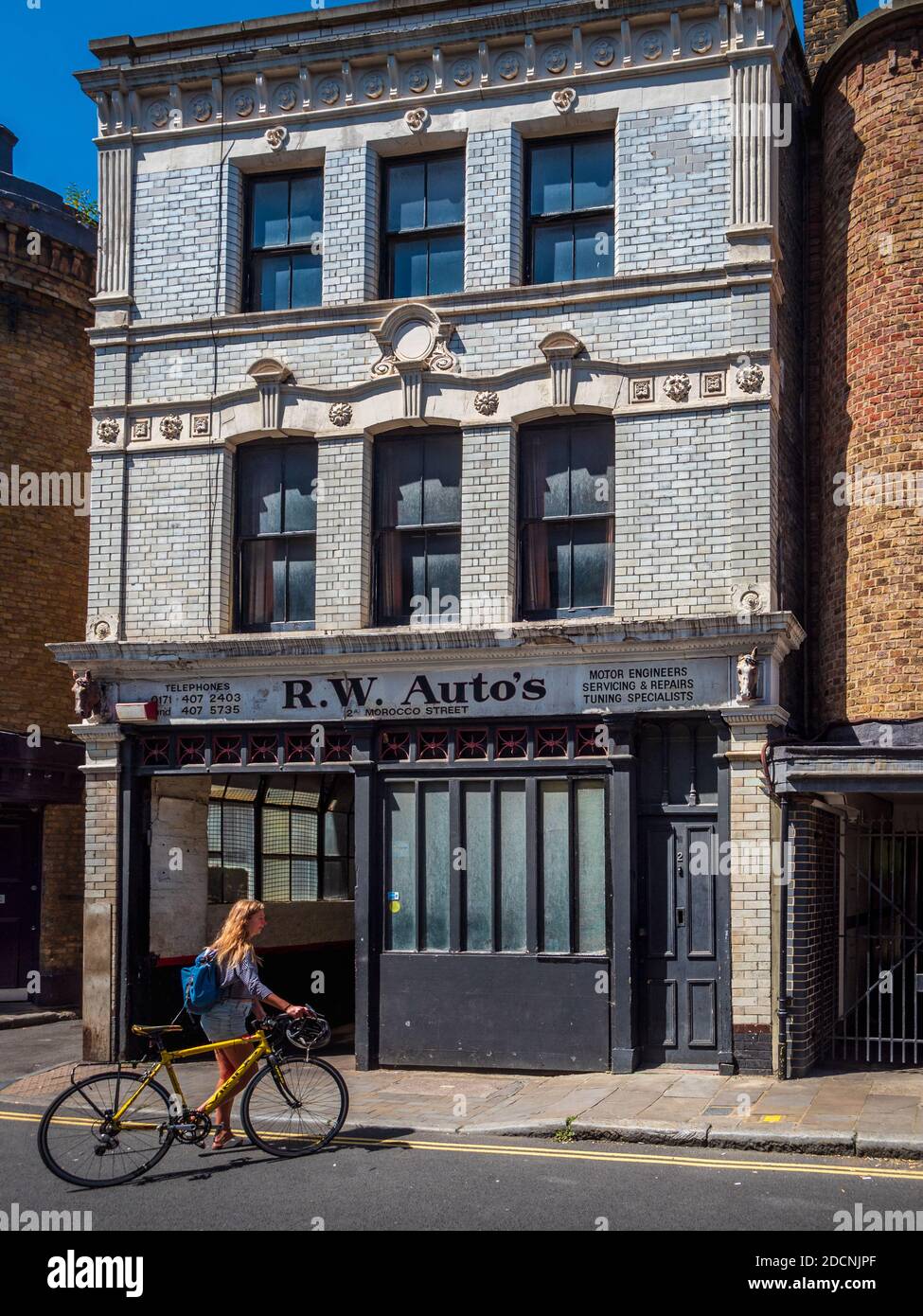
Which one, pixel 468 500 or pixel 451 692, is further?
pixel 468 500

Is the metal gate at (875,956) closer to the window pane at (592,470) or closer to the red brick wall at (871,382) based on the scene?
the red brick wall at (871,382)

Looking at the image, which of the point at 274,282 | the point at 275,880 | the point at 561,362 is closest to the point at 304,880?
the point at 275,880

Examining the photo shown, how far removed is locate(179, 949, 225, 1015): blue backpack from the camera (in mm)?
10219

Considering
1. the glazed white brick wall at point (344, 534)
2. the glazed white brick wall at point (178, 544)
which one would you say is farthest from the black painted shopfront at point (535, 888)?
the glazed white brick wall at point (178, 544)

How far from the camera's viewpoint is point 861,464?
14945 millimetres

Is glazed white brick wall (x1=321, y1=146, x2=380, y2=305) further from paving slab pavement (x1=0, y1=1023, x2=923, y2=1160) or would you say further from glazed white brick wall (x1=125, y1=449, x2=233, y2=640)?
paving slab pavement (x1=0, y1=1023, x2=923, y2=1160)

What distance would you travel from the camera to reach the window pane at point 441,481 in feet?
49.1

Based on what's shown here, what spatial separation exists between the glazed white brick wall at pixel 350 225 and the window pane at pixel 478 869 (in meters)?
5.40

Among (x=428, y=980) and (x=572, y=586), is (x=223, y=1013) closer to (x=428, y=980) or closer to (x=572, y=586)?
(x=428, y=980)

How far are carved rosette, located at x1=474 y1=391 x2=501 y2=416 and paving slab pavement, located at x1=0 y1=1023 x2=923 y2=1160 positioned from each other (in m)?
6.56

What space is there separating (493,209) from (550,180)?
0.75 metres

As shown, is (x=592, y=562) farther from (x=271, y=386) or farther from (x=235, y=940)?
(x=235, y=940)

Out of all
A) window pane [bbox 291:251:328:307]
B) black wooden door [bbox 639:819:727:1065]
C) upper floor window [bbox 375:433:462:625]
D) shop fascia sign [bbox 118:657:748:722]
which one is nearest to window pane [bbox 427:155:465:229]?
window pane [bbox 291:251:328:307]
